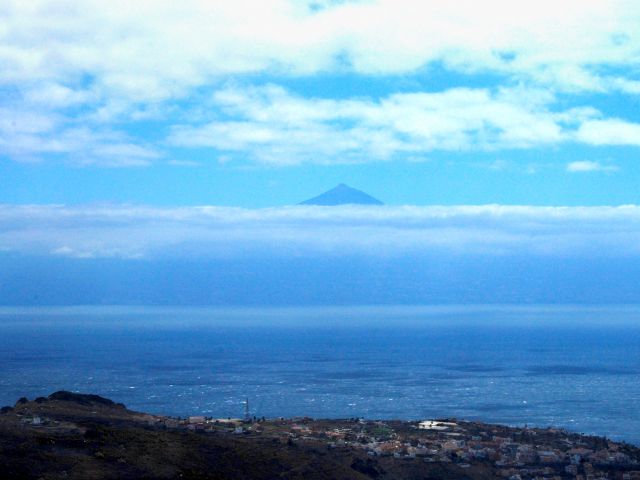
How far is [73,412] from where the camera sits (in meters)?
48.2

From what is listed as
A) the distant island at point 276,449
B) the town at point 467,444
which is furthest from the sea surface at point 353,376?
the distant island at point 276,449

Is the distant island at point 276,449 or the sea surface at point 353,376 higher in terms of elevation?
the distant island at point 276,449

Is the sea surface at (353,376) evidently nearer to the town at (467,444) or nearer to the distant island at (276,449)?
the town at (467,444)

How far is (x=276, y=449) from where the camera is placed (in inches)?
1564

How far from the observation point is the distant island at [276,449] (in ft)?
109

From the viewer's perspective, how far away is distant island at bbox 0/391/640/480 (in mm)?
33250

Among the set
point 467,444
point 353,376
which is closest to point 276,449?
point 467,444

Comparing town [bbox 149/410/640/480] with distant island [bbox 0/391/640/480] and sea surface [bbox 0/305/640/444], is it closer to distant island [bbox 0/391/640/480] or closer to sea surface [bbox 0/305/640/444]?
distant island [bbox 0/391/640/480]

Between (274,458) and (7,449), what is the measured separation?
10.9 m

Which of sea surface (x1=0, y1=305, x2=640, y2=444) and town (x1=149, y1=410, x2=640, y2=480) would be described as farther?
sea surface (x1=0, y1=305, x2=640, y2=444)

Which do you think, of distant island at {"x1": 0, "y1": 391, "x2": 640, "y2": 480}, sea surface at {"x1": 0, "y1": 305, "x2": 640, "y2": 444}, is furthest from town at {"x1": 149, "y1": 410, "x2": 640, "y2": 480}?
sea surface at {"x1": 0, "y1": 305, "x2": 640, "y2": 444}

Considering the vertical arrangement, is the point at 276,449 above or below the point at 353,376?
above

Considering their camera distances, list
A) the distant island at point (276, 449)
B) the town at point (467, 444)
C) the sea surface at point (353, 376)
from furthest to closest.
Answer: the sea surface at point (353, 376), the town at point (467, 444), the distant island at point (276, 449)

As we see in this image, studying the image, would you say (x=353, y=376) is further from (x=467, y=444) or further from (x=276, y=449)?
(x=276, y=449)
